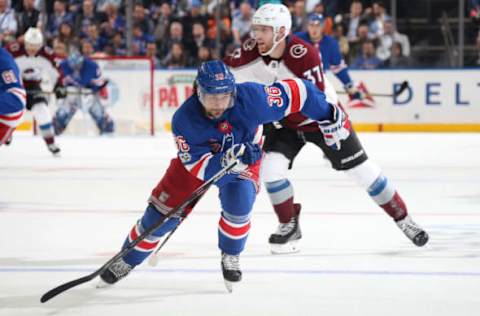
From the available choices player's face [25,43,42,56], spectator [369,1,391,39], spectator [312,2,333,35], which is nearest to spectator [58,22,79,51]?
player's face [25,43,42,56]

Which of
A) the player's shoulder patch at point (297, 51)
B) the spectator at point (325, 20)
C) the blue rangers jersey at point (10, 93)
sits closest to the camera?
the player's shoulder patch at point (297, 51)

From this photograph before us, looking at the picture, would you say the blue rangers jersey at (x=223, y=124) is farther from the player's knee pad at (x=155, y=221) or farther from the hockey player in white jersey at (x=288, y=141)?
the hockey player in white jersey at (x=288, y=141)

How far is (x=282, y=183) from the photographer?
16.2ft

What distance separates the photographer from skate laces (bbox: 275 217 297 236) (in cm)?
492

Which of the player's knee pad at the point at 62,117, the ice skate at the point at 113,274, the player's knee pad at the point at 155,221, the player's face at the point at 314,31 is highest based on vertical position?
the player's knee pad at the point at 155,221

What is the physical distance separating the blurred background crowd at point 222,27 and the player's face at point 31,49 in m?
2.04

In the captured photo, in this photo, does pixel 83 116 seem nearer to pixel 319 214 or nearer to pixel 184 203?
pixel 319 214

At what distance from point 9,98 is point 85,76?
18.5ft

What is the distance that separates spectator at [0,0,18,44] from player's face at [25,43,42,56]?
7.51 ft

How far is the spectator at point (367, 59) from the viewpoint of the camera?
480 inches

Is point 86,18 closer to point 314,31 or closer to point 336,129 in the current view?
point 314,31

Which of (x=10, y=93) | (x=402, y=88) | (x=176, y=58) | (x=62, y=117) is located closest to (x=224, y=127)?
(x=10, y=93)

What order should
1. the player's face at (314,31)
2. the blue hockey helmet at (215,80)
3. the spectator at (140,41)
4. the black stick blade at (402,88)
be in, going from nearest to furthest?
the blue hockey helmet at (215,80), the player's face at (314,31), the black stick blade at (402,88), the spectator at (140,41)

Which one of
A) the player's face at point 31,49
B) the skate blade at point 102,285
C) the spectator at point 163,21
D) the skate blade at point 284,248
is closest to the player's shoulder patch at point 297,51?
the skate blade at point 284,248
